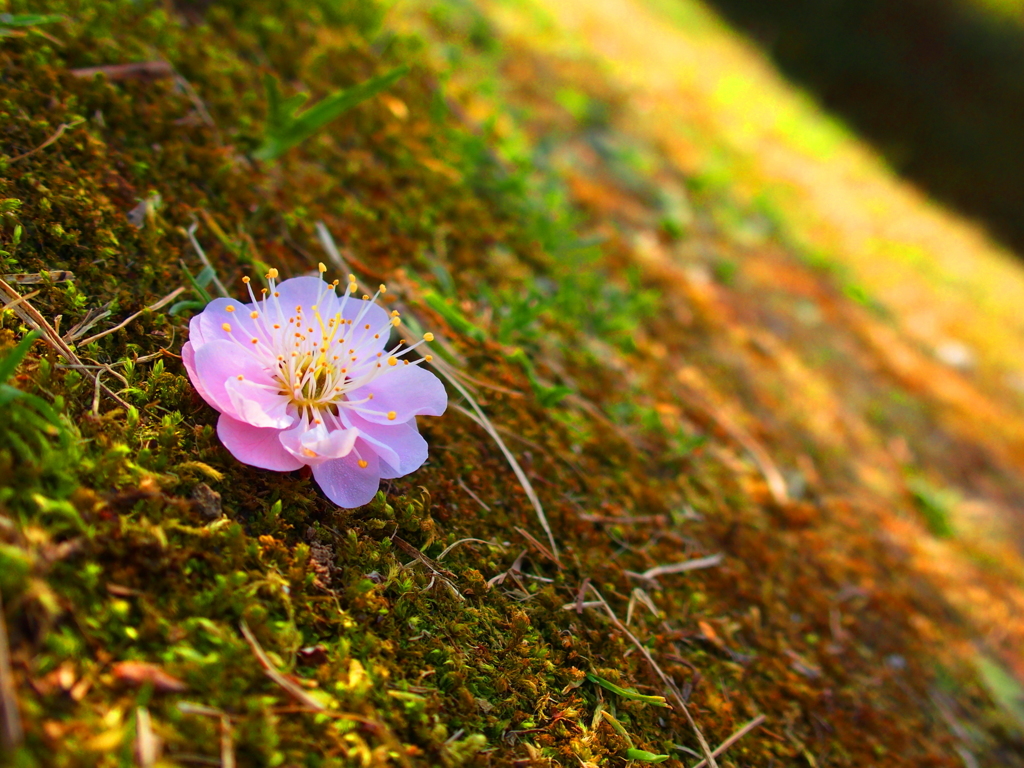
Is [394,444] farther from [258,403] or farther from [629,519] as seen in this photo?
[629,519]

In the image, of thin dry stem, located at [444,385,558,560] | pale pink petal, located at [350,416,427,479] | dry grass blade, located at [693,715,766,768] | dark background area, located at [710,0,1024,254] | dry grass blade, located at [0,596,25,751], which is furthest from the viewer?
dark background area, located at [710,0,1024,254]

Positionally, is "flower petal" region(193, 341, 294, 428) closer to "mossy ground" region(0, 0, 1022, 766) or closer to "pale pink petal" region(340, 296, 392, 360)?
"mossy ground" region(0, 0, 1022, 766)

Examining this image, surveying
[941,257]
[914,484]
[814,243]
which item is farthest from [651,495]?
[941,257]

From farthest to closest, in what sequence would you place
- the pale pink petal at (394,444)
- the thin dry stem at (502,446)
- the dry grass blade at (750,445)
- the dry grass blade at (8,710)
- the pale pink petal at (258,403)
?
the dry grass blade at (750,445) → the thin dry stem at (502,446) → the pale pink petal at (394,444) → the pale pink petal at (258,403) → the dry grass blade at (8,710)

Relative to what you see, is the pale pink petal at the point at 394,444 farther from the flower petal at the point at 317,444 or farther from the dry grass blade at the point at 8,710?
the dry grass blade at the point at 8,710

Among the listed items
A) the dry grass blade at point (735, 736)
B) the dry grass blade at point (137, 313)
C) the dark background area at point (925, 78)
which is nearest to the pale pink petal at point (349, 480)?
the dry grass blade at point (137, 313)

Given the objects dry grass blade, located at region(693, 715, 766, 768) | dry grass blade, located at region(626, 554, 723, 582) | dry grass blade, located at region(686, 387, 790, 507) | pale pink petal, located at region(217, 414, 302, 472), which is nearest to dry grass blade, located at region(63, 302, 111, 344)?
pale pink petal, located at region(217, 414, 302, 472)

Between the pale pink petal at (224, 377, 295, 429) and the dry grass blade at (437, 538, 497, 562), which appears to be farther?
the dry grass blade at (437, 538, 497, 562)
